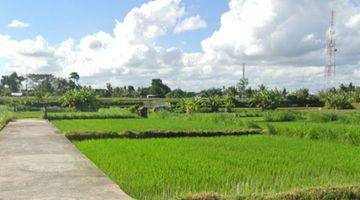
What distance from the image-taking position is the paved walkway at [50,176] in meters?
7.51

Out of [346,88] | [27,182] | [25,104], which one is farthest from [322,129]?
[346,88]

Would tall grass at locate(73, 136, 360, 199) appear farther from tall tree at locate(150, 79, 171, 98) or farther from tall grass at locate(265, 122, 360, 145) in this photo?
tall tree at locate(150, 79, 171, 98)

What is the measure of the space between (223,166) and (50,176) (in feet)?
12.0

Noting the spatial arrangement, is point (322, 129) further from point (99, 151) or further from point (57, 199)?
point (57, 199)

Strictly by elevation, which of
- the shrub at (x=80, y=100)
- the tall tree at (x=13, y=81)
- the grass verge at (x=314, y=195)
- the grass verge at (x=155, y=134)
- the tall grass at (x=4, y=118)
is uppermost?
the tall tree at (x=13, y=81)

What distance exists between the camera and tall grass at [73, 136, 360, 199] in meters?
8.30

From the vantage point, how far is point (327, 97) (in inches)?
2404

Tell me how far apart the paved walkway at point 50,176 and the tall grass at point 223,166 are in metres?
0.41

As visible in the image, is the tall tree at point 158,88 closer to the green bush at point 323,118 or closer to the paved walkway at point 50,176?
the green bush at point 323,118

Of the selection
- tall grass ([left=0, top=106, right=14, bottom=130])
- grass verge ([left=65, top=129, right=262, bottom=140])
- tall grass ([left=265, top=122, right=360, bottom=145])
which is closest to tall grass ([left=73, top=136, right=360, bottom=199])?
tall grass ([left=265, top=122, right=360, bottom=145])

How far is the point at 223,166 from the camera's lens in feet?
35.6

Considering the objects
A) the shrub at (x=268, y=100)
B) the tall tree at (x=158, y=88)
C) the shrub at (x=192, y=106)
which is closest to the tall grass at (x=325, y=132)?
the shrub at (x=192, y=106)

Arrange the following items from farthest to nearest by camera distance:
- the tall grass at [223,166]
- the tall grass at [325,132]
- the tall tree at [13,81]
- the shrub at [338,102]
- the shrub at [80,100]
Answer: the tall tree at [13,81], the shrub at [338,102], the shrub at [80,100], the tall grass at [325,132], the tall grass at [223,166]

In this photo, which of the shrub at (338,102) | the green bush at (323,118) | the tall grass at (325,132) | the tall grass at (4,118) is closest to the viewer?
the tall grass at (325,132)
